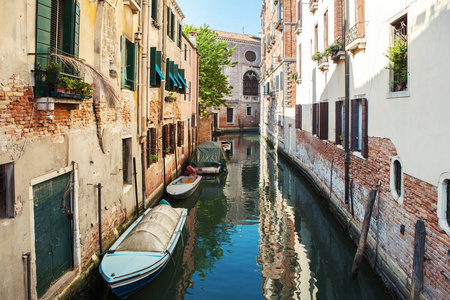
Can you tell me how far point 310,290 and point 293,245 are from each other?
7.40 feet

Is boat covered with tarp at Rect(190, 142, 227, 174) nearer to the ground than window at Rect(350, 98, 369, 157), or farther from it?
nearer to the ground

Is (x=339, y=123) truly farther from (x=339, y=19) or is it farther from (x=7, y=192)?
(x=7, y=192)

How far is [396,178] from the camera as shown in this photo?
6.33m

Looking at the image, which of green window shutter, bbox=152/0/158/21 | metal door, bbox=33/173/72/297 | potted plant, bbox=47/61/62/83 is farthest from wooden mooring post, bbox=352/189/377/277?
green window shutter, bbox=152/0/158/21

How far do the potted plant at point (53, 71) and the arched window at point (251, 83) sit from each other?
42482mm

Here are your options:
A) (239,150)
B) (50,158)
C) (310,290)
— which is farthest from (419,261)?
(239,150)

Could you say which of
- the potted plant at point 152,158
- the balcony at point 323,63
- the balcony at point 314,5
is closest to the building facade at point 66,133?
the potted plant at point 152,158

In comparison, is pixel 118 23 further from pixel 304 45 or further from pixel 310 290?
pixel 304 45

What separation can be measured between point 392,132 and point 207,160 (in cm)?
1163

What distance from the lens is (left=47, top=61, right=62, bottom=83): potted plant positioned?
4.52 meters

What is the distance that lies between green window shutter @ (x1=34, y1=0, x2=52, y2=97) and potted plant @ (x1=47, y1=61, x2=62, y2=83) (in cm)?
7

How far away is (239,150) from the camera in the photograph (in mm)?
27750

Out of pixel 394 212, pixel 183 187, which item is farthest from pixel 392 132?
pixel 183 187

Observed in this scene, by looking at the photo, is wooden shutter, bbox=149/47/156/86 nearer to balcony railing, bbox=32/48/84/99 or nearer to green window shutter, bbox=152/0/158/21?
green window shutter, bbox=152/0/158/21
